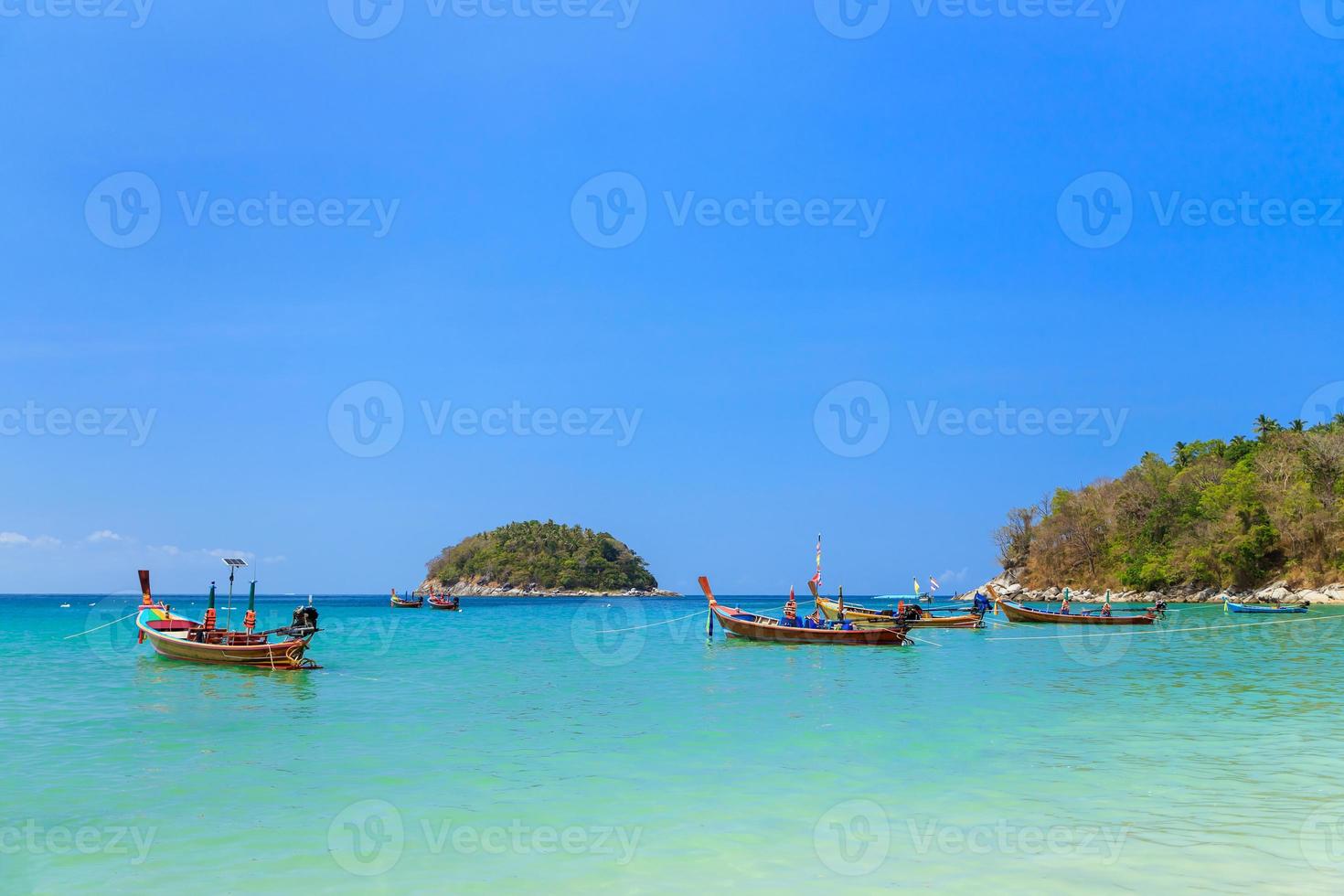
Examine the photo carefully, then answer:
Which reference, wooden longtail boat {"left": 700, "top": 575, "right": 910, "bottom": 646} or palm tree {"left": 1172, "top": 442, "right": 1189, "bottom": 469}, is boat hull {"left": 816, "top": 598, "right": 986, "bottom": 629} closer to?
wooden longtail boat {"left": 700, "top": 575, "right": 910, "bottom": 646}

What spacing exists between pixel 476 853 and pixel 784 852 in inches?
128

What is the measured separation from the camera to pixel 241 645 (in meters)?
31.2

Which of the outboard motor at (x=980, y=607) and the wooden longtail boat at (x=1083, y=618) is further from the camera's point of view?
the outboard motor at (x=980, y=607)

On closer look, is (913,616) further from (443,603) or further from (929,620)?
(443,603)

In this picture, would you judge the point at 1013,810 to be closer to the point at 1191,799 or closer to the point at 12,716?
the point at 1191,799

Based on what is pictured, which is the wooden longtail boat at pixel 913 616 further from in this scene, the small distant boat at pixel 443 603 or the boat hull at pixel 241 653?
the small distant boat at pixel 443 603

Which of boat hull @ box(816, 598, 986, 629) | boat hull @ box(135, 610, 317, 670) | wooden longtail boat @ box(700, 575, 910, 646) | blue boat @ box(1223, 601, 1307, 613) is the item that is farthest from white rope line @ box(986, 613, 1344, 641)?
boat hull @ box(135, 610, 317, 670)

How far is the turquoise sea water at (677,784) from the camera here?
988 centimetres

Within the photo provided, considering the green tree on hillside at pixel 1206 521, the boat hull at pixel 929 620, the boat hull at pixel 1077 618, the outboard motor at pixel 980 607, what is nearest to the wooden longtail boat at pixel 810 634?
the boat hull at pixel 929 620

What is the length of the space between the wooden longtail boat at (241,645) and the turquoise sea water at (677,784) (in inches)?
43.4

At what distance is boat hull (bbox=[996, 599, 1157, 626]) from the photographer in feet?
192

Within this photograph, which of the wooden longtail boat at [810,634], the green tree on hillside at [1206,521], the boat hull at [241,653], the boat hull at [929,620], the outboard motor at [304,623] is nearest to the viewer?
the boat hull at [241,653]

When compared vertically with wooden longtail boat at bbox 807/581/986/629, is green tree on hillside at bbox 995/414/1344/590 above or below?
above

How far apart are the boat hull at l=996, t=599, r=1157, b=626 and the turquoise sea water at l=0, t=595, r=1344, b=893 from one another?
29702 millimetres
